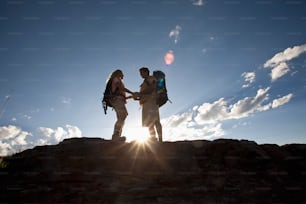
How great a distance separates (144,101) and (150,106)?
0.90 feet

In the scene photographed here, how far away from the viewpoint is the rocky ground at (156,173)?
16.3 ft

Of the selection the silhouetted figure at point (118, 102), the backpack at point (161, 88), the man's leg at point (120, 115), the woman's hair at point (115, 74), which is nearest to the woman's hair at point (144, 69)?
the backpack at point (161, 88)

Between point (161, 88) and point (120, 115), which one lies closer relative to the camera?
point (120, 115)

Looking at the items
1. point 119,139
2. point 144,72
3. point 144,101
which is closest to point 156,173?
point 119,139

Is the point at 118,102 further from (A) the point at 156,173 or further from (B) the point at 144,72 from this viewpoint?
(A) the point at 156,173

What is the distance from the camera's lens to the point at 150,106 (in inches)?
287

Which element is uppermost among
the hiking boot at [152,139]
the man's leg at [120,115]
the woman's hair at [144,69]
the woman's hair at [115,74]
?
the woman's hair at [144,69]

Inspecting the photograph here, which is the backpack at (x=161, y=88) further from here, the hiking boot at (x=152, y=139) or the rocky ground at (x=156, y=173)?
the rocky ground at (x=156, y=173)

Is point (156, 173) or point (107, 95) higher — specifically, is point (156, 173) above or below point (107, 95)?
below

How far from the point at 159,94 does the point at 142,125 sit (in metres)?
1.08

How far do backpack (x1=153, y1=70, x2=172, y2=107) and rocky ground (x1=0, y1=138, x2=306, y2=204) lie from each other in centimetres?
148

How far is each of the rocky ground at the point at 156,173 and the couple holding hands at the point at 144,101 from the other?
0.79 metres

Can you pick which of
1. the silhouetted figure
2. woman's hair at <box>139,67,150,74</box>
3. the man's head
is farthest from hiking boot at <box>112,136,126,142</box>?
woman's hair at <box>139,67,150,74</box>

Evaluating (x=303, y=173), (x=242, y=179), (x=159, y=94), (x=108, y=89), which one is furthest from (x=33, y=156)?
(x=303, y=173)
